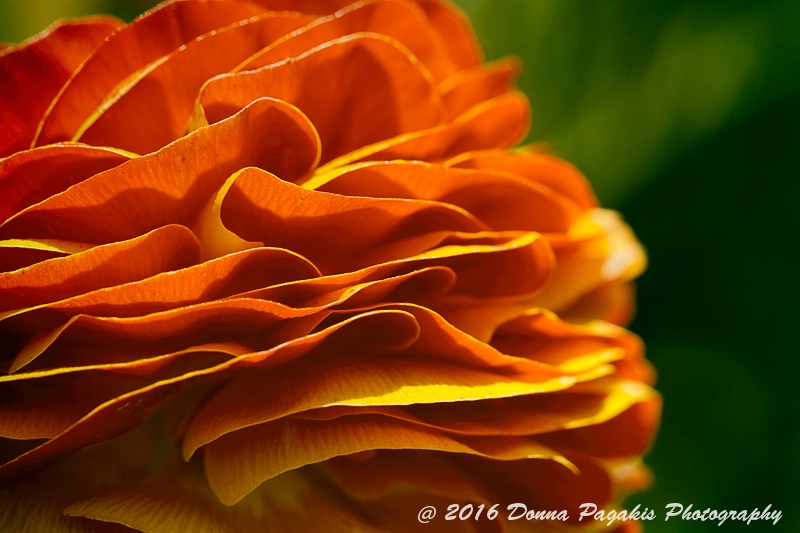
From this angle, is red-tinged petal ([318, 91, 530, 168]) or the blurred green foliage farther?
the blurred green foliage

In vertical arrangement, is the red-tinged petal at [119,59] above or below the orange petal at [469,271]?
above

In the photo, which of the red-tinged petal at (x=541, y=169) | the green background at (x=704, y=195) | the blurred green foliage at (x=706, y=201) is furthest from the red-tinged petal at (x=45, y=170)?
the blurred green foliage at (x=706, y=201)

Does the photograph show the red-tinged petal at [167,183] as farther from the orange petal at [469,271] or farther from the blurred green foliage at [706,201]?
the blurred green foliage at [706,201]

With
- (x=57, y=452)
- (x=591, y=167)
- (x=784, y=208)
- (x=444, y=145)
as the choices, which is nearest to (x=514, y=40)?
(x=591, y=167)

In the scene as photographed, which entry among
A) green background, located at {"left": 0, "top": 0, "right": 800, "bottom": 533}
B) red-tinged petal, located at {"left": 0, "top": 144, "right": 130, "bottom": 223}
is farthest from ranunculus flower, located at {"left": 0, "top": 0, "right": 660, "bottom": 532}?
green background, located at {"left": 0, "top": 0, "right": 800, "bottom": 533}

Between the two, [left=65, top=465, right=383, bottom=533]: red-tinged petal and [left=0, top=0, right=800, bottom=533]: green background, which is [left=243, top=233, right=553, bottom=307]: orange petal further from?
[left=0, top=0, right=800, bottom=533]: green background

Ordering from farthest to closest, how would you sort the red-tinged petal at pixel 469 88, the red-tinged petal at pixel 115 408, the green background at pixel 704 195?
the green background at pixel 704 195 < the red-tinged petal at pixel 469 88 < the red-tinged petal at pixel 115 408
